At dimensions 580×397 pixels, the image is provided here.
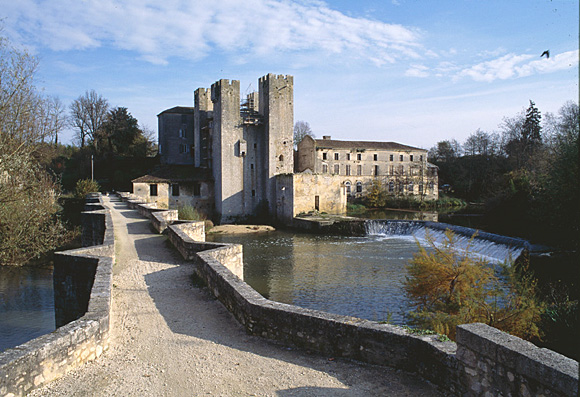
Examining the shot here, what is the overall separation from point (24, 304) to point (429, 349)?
1373 cm

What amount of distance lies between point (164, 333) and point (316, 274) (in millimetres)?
10884

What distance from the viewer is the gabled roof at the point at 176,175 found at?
111 feet

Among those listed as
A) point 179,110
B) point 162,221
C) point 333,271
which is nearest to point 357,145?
point 179,110

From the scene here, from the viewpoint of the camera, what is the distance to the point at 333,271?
16.7 m

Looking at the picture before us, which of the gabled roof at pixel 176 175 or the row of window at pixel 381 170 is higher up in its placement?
the row of window at pixel 381 170

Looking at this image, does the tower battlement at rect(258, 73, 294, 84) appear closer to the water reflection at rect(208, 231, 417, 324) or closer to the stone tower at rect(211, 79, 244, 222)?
the stone tower at rect(211, 79, 244, 222)

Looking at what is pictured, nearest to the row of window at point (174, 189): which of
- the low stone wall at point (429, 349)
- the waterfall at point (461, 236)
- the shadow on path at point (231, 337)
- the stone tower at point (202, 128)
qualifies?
the stone tower at point (202, 128)

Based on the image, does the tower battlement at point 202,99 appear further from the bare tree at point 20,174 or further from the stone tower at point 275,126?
the bare tree at point 20,174

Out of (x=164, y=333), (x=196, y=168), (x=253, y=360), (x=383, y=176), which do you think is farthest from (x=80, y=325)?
(x=383, y=176)

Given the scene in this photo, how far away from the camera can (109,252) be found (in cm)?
979

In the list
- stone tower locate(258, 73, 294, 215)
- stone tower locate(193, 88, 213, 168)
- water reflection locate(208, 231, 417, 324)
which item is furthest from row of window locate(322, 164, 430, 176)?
water reflection locate(208, 231, 417, 324)

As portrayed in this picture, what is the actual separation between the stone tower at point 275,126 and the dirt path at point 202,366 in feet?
90.1

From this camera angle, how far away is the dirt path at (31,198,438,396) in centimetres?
427

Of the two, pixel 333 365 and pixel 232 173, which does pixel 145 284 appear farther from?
pixel 232 173
